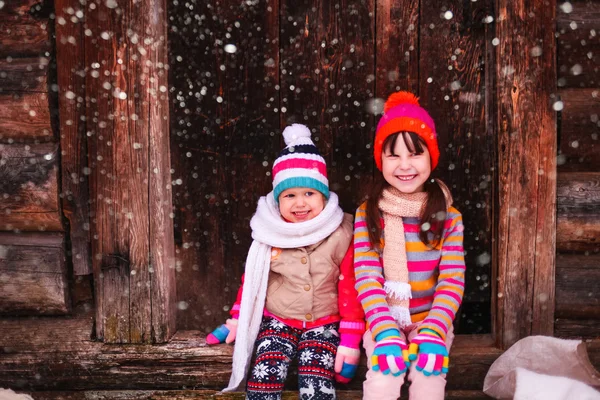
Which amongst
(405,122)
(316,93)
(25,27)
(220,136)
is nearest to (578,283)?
(405,122)

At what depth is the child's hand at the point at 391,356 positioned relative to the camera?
7.34 feet

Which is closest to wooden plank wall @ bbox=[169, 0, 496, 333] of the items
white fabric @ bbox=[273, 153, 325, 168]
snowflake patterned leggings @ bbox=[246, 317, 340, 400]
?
white fabric @ bbox=[273, 153, 325, 168]

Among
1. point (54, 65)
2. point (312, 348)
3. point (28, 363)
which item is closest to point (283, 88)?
point (54, 65)

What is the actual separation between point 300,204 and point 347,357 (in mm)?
707

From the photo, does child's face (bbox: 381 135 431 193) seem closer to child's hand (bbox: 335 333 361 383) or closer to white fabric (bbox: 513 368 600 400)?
child's hand (bbox: 335 333 361 383)

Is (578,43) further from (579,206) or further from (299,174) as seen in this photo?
(299,174)

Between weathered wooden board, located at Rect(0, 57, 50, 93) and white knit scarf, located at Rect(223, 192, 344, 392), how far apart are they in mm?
1239

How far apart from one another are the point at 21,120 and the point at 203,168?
0.94 m

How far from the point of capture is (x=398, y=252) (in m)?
2.47

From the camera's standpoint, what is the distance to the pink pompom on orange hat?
95.6 inches

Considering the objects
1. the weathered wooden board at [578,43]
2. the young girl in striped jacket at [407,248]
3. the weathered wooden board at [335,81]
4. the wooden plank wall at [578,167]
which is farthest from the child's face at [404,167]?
the weathered wooden board at [578,43]

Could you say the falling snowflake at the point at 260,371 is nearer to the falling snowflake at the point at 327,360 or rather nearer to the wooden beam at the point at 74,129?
the falling snowflake at the point at 327,360

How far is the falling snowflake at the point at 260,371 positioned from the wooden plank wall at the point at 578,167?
145 centimetres

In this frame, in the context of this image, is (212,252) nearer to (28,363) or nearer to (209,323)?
(209,323)
